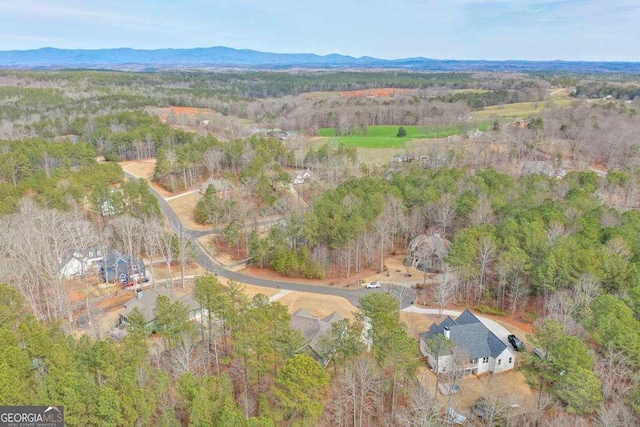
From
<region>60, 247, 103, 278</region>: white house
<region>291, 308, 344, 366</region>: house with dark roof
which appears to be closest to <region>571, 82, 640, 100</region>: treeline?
<region>291, 308, 344, 366</region>: house with dark roof

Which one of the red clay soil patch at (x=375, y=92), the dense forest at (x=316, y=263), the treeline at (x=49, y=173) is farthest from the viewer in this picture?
the red clay soil patch at (x=375, y=92)

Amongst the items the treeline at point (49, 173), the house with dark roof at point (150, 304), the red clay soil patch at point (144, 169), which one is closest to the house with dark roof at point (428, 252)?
the house with dark roof at point (150, 304)

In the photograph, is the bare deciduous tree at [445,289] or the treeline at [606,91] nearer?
the bare deciduous tree at [445,289]

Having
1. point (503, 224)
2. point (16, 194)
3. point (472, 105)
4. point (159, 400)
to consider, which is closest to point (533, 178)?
point (503, 224)

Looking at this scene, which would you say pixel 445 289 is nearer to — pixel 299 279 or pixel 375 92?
pixel 299 279

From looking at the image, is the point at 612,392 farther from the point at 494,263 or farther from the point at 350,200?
the point at 350,200

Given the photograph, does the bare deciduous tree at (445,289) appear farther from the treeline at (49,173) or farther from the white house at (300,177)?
the treeline at (49,173)
